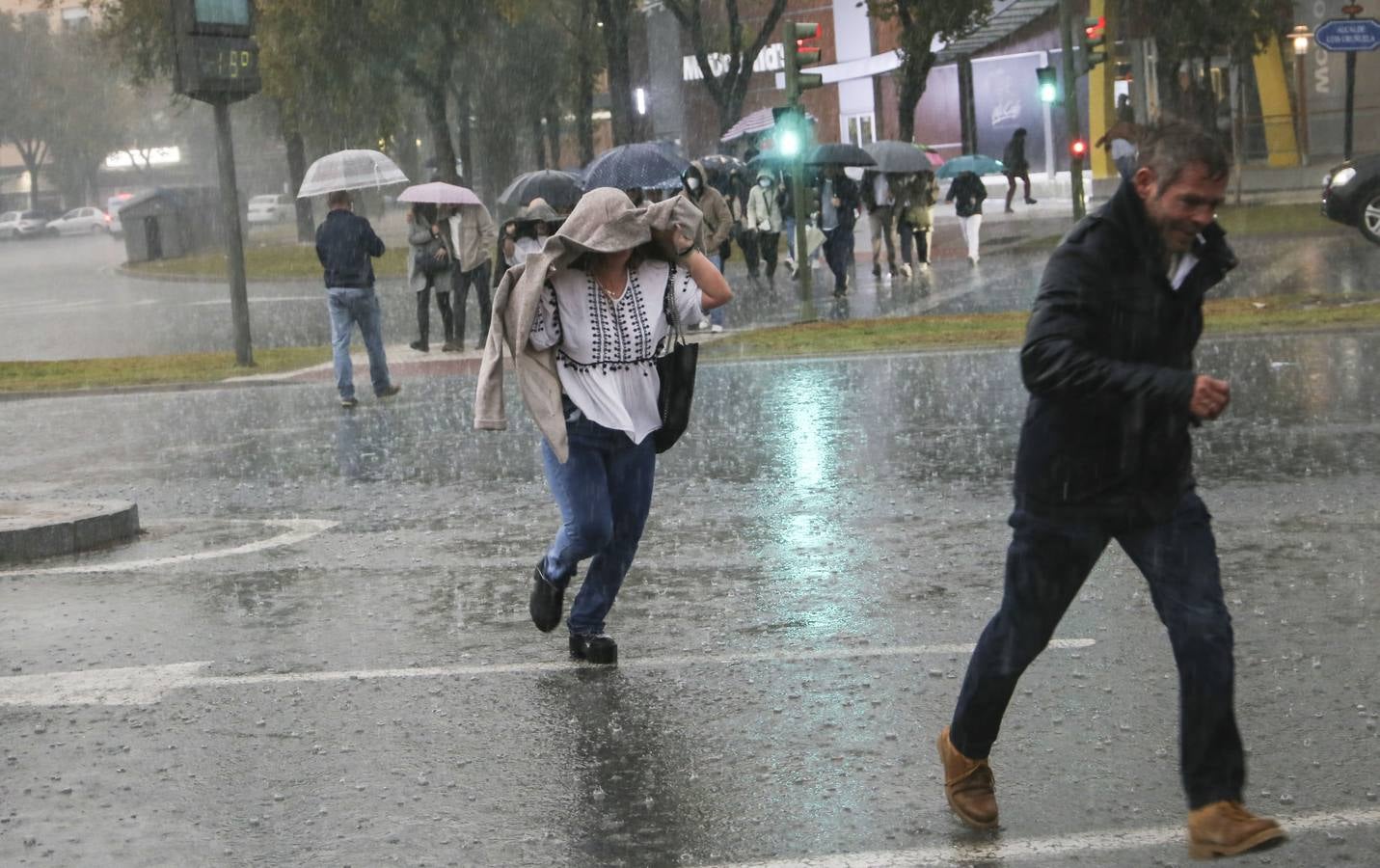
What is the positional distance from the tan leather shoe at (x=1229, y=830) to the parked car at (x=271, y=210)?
8296 centimetres

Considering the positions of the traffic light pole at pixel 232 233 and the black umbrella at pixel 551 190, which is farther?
the traffic light pole at pixel 232 233

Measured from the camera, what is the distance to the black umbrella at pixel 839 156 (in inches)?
976

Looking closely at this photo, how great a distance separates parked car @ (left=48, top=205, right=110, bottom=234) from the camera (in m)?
88.8

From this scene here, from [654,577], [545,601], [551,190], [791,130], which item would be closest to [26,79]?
[791,130]

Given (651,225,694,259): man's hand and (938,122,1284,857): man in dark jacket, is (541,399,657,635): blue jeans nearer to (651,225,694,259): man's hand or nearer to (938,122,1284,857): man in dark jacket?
(651,225,694,259): man's hand

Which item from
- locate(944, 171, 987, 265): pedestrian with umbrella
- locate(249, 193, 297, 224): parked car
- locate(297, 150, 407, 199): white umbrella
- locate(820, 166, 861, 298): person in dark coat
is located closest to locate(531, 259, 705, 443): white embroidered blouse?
locate(297, 150, 407, 199): white umbrella

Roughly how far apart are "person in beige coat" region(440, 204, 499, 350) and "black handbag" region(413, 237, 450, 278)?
0.26 feet

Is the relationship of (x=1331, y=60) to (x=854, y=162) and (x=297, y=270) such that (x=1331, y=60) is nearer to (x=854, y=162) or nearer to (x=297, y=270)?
(x=854, y=162)

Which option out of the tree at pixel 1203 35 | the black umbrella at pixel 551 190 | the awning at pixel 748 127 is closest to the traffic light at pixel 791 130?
the black umbrella at pixel 551 190

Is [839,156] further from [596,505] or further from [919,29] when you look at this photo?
[596,505]

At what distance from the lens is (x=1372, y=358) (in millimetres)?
14516

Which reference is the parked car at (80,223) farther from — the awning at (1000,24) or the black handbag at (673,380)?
the black handbag at (673,380)

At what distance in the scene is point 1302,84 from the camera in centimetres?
4047

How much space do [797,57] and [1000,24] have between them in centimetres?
3082
